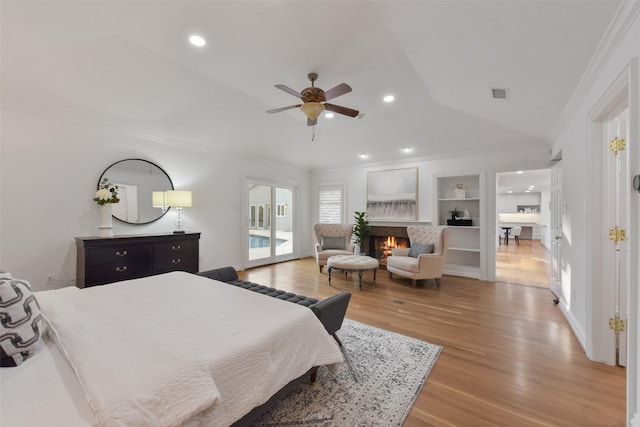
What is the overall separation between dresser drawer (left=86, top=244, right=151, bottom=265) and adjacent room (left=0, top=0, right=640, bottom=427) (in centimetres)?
3

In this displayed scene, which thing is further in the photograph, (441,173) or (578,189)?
(441,173)

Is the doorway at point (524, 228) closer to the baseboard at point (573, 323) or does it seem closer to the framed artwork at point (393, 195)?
the baseboard at point (573, 323)

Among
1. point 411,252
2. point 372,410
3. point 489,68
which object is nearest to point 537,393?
point 372,410

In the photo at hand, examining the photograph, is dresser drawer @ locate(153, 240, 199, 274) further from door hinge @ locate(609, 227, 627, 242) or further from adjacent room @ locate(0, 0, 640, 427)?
door hinge @ locate(609, 227, 627, 242)

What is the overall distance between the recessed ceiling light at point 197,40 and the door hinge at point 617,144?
372cm

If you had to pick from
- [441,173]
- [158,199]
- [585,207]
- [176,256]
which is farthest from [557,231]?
[158,199]

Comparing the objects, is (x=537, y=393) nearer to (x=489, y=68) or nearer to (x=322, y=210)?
(x=489, y=68)

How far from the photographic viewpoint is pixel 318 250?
5.49 m

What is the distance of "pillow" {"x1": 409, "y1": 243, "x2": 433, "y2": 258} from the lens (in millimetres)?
4559

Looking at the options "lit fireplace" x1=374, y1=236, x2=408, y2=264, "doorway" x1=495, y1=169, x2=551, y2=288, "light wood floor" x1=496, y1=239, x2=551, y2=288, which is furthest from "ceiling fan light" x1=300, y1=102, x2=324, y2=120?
"light wood floor" x1=496, y1=239, x2=551, y2=288

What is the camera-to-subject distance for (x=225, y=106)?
381 centimetres

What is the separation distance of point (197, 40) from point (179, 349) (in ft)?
8.84

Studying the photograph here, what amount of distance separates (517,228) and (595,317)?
9.90 m

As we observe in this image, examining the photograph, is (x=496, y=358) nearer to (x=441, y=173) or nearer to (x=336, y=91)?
(x=336, y=91)
